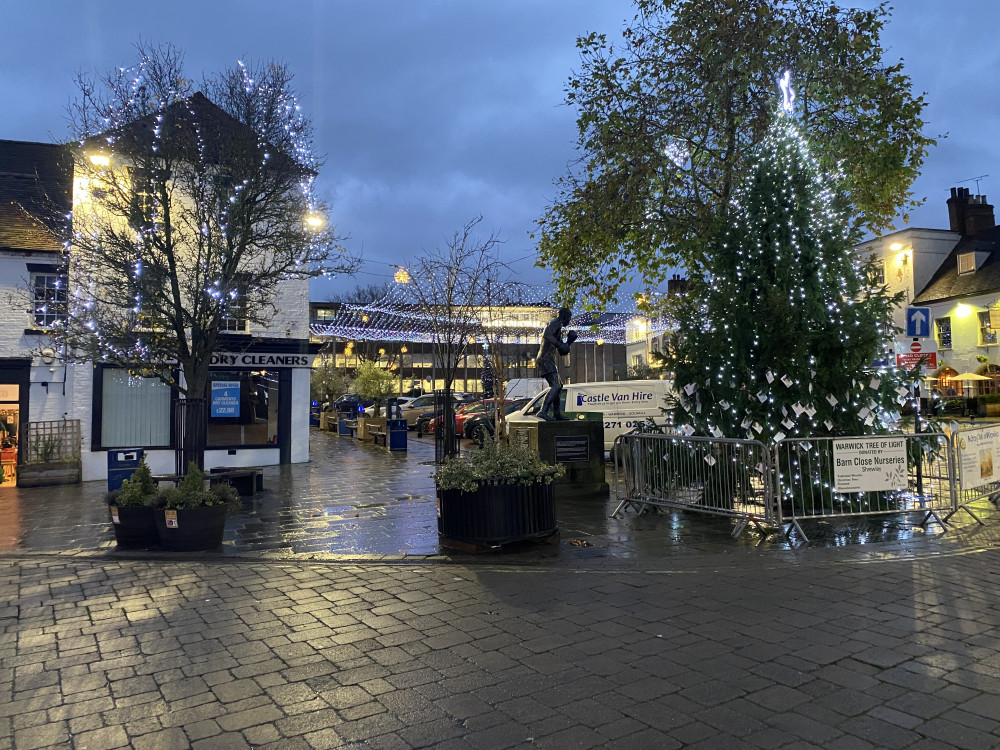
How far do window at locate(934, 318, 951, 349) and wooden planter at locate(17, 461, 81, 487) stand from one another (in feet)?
125

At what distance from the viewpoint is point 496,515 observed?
25.3 ft

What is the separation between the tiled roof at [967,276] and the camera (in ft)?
113

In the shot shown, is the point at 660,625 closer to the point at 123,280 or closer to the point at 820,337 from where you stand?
the point at 820,337

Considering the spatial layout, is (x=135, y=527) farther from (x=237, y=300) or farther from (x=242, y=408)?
(x=242, y=408)

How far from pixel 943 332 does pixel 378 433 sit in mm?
29986

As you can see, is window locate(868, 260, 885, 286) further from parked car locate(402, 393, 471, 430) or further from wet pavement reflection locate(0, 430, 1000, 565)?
parked car locate(402, 393, 471, 430)

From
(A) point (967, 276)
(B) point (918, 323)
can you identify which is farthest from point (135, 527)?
(A) point (967, 276)

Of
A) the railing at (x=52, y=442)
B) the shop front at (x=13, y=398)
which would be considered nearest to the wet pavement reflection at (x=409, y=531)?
the railing at (x=52, y=442)

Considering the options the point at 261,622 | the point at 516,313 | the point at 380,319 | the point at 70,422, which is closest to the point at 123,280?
the point at 70,422

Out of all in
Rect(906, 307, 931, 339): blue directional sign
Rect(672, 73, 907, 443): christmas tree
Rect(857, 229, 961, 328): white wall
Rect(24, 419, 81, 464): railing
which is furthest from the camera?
Rect(857, 229, 961, 328): white wall

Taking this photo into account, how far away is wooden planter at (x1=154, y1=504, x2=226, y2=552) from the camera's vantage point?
27.0ft

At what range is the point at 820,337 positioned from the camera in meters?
9.20

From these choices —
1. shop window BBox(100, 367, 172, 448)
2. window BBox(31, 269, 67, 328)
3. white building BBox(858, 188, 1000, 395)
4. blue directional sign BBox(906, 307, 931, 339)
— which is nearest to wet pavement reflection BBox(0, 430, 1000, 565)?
shop window BBox(100, 367, 172, 448)

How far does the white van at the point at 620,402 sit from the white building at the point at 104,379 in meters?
5.85
